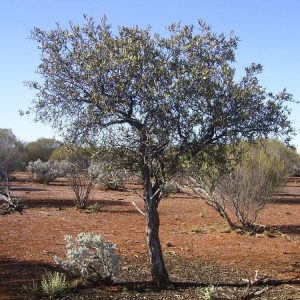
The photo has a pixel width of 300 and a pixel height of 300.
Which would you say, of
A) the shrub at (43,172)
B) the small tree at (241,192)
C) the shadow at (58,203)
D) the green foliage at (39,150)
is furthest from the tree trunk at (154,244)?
the green foliage at (39,150)

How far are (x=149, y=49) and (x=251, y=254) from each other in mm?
7048

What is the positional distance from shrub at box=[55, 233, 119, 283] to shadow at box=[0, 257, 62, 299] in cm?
85

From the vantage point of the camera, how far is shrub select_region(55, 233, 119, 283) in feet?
26.0

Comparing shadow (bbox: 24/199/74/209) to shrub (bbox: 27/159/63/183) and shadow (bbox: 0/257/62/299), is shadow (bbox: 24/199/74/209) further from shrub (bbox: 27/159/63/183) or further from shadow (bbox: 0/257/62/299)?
shrub (bbox: 27/159/63/183)

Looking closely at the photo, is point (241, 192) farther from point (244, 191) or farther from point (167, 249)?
point (167, 249)

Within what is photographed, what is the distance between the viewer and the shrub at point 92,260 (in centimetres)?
793

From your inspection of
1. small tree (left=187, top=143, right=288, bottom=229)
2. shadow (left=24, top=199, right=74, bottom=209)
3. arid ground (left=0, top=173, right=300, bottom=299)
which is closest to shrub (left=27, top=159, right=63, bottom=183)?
shadow (left=24, top=199, right=74, bottom=209)

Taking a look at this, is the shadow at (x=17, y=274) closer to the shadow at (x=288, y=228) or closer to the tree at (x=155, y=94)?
→ the tree at (x=155, y=94)

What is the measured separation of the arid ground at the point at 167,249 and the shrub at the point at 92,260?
31 centimetres

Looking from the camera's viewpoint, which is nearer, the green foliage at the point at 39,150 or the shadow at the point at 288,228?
the shadow at the point at 288,228

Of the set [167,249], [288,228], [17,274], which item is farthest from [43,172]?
[17,274]

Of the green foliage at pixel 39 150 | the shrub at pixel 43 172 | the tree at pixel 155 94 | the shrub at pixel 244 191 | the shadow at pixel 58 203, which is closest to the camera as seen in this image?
the tree at pixel 155 94

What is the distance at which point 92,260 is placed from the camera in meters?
8.09

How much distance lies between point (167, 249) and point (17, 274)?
4463mm
